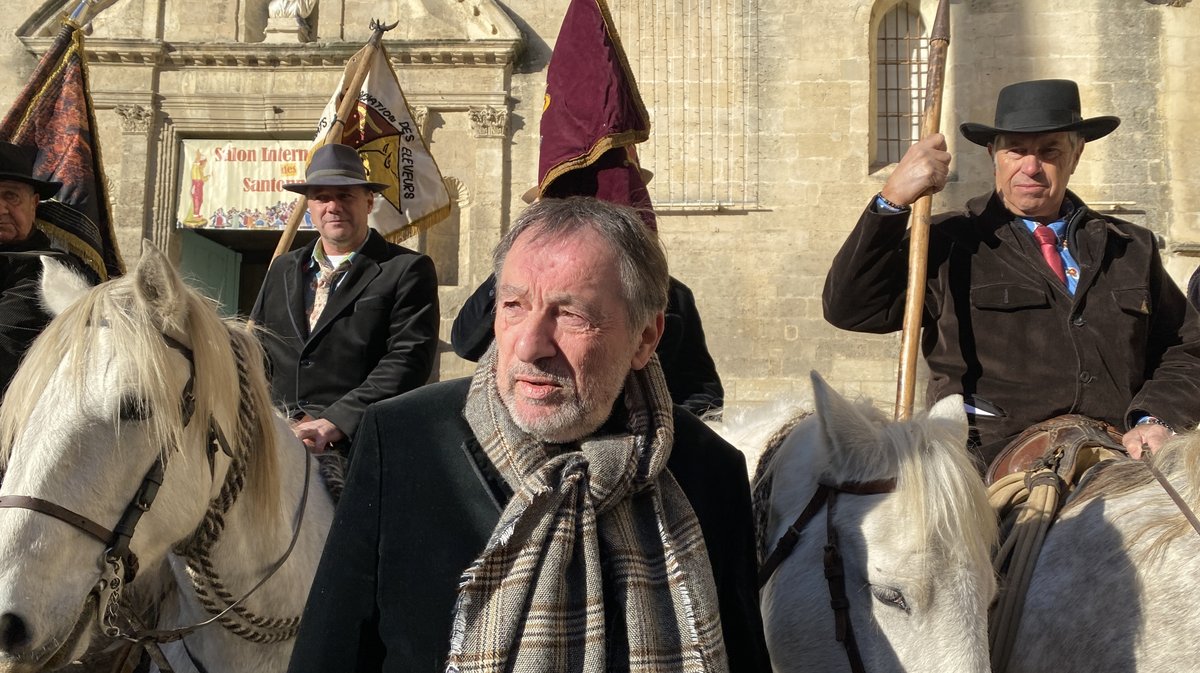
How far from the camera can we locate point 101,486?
2.42 m

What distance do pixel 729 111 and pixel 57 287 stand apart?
37.7ft

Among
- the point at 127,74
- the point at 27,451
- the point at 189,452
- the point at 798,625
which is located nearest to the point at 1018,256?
the point at 798,625

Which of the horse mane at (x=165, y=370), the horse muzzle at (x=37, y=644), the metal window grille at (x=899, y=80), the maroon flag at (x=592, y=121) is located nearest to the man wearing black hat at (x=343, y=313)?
the maroon flag at (x=592, y=121)

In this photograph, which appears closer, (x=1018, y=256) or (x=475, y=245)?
(x=1018, y=256)

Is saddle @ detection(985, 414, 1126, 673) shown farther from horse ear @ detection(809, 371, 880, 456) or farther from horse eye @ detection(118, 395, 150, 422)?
horse eye @ detection(118, 395, 150, 422)

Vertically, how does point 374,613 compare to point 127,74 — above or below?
below

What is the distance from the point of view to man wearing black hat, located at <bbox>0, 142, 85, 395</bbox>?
3.83 metres

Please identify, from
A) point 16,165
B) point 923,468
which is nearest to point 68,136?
point 16,165

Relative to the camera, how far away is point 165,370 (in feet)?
8.19

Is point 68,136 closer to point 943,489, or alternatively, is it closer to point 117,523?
point 117,523

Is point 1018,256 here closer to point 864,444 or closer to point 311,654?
point 864,444

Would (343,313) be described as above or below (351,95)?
below

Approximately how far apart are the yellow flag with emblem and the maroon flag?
109 inches

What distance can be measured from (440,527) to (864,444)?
3.46ft
